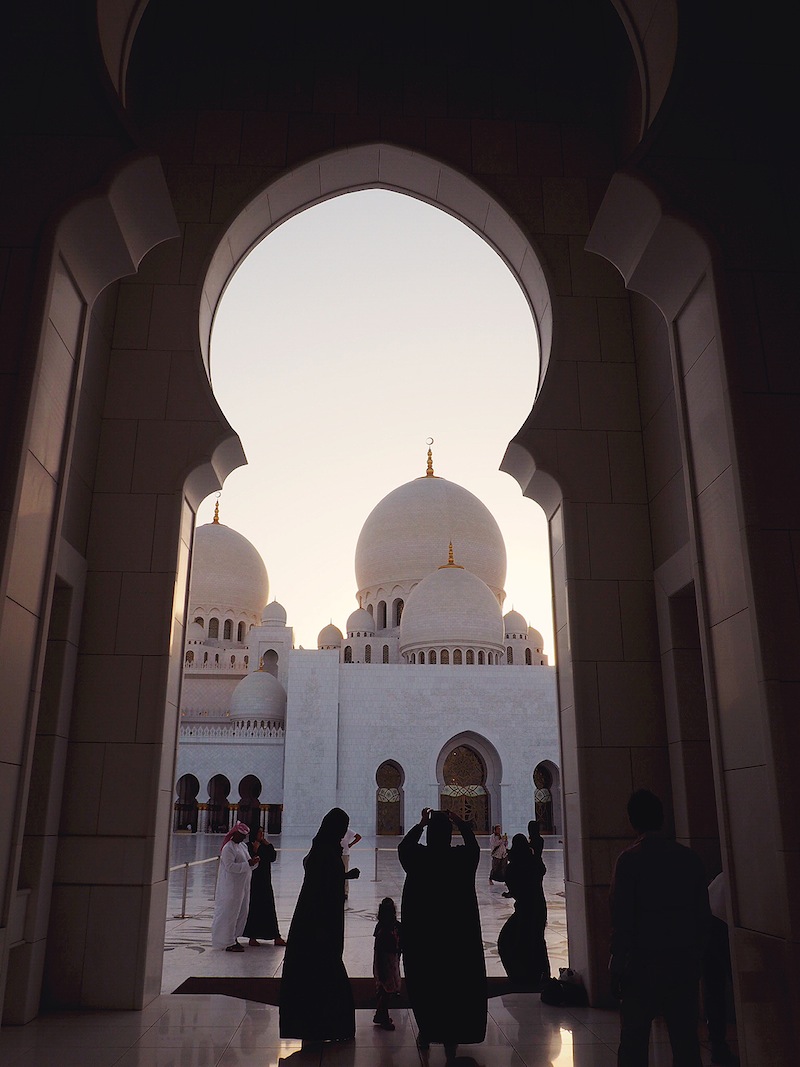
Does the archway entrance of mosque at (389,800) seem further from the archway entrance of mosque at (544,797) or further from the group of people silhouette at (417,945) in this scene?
the group of people silhouette at (417,945)

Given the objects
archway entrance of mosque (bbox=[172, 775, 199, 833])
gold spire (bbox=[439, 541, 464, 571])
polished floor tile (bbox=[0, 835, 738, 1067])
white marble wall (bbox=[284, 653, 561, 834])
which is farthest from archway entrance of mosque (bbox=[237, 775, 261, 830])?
polished floor tile (bbox=[0, 835, 738, 1067])

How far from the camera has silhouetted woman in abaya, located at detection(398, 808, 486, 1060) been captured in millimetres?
2857

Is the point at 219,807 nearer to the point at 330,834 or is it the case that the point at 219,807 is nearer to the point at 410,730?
the point at 410,730

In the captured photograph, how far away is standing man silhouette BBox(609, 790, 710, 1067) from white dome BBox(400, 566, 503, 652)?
1963 centimetres

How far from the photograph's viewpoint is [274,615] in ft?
90.4

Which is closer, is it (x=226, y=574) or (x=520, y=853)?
(x=520, y=853)

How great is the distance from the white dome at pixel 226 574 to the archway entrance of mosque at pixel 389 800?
1091 centimetres

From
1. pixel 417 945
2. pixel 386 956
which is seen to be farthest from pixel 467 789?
pixel 417 945

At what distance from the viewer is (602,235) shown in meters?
2.88

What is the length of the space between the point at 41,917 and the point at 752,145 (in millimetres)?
4032

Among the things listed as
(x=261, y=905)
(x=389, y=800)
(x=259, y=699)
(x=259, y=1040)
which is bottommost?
(x=259, y=1040)

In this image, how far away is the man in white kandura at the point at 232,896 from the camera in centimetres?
538

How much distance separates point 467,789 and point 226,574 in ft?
41.2

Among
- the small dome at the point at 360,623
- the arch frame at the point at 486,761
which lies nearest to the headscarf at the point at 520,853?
the arch frame at the point at 486,761
